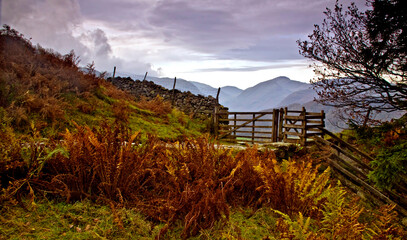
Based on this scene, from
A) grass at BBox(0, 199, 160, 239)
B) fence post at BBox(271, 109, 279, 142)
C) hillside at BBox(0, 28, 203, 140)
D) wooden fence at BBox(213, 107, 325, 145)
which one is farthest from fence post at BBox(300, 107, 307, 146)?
grass at BBox(0, 199, 160, 239)

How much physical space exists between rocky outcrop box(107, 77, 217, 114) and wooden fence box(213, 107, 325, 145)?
3.60 metres

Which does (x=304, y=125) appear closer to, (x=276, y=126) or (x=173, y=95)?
(x=276, y=126)

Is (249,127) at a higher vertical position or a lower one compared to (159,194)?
higher

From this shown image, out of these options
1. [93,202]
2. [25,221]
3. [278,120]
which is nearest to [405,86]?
[93,202]

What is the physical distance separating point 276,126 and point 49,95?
34.3ft

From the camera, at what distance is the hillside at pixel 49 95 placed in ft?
23.2

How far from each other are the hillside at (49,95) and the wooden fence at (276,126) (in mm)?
5125

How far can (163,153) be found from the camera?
3.59 meters

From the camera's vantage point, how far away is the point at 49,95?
8484mm

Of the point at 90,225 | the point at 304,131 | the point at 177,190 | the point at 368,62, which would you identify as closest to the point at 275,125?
the point at 304,131

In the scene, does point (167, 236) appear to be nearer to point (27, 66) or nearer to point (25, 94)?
point (25, 94)

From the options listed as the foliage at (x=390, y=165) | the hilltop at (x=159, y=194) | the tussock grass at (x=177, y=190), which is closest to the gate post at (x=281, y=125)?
the hilltop at (x=159, y=194)

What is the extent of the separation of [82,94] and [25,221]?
A: 8.47 m

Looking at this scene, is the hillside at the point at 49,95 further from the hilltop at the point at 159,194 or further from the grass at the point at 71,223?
the grass at the point at 71,223
